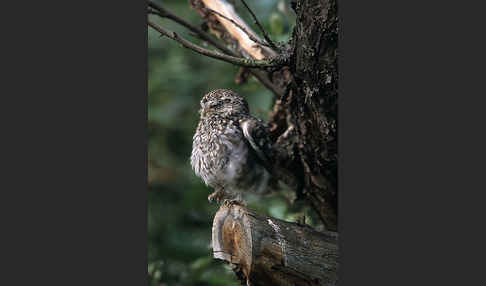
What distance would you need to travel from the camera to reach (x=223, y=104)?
11.9 ft

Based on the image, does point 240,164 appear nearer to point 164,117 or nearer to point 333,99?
point 333,99

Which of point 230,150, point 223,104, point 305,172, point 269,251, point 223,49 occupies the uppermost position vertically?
point 223,49

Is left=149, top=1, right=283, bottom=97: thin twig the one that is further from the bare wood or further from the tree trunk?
the bare wood

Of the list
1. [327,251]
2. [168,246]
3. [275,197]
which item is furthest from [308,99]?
[168,246]

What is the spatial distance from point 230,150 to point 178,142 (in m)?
2.10

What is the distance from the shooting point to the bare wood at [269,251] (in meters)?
2.97

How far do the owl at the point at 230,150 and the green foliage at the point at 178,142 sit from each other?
1109 mm

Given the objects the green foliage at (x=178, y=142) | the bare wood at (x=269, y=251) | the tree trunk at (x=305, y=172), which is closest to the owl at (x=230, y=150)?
the tree trunk at (x=305, y=172)

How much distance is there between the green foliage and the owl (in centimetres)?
111

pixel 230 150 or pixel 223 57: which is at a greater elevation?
pixel 223 57

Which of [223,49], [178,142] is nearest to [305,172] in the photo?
[223,49]

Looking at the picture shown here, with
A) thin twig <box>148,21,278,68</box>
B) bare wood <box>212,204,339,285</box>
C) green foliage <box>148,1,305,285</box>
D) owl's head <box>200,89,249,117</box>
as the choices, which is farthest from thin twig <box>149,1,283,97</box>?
bare wood <box>212,204,339,285</box>

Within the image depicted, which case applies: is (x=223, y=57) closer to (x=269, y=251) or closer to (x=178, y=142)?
(x=269, y=251)

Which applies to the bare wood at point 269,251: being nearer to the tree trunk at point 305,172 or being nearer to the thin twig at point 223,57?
the tree trunk at point 305,172
